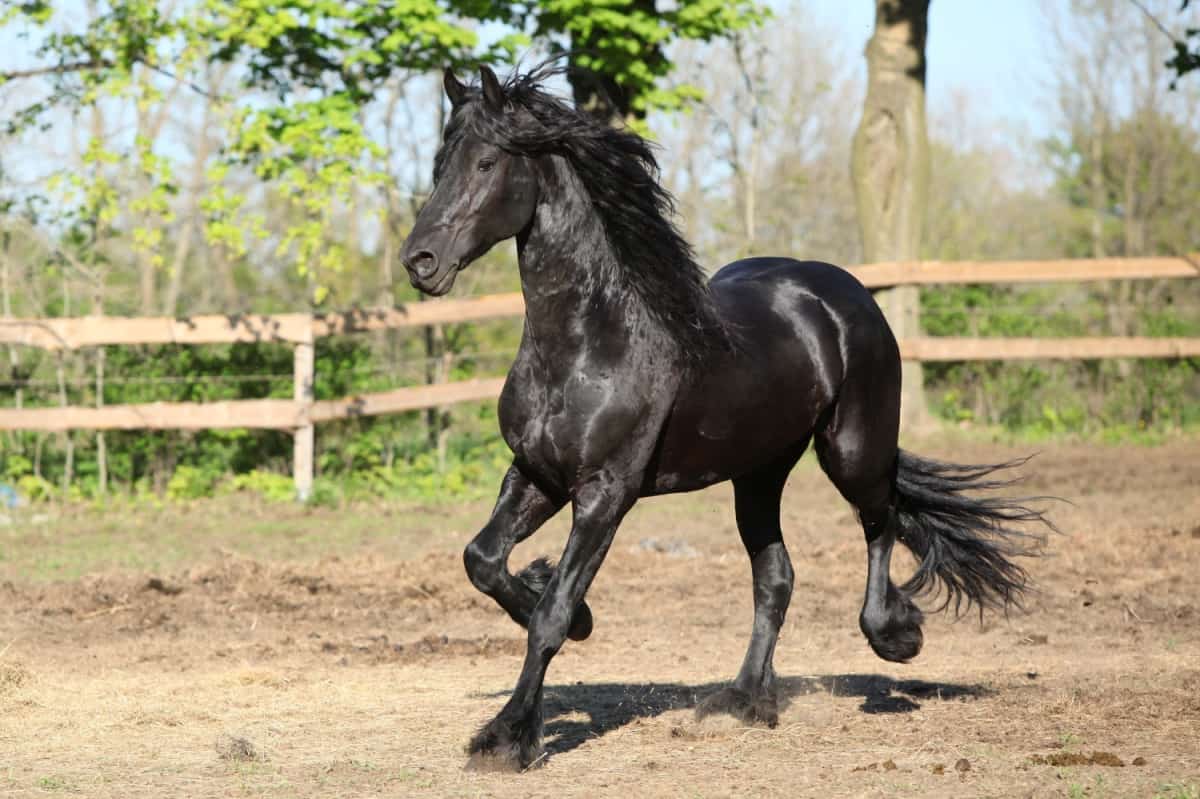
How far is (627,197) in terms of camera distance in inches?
201

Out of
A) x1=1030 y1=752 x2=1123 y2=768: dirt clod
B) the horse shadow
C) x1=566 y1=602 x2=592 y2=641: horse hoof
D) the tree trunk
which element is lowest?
the horse shadow

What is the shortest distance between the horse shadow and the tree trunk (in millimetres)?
10920

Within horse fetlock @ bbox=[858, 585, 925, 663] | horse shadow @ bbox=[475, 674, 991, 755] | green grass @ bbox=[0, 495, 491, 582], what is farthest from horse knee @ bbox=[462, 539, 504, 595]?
green grass @ bbox=[0, 495, 491, 582]

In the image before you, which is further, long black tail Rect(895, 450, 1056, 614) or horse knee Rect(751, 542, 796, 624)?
long black tail Rect(895, 450, 1056, 614)

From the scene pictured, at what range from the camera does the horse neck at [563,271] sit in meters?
4.96

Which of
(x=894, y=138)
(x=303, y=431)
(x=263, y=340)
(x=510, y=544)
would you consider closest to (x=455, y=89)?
(x=510, y=544)

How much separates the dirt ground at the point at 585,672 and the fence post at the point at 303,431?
1094 mm

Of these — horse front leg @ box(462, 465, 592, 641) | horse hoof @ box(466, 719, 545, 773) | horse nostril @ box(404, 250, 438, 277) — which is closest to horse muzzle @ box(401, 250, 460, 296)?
horse nostril @ box(404, 250, 438, 277)

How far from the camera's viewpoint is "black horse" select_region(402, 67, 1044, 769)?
4.76 metres

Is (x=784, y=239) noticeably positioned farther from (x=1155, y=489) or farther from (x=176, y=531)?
(x=176, y=531)

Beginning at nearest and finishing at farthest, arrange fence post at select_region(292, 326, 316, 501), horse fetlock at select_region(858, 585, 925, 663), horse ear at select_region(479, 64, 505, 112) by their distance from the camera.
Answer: horse ear at select_region(479, 64, 505, 112) → horse fetlock at select_region(858, 585, 925, 663) → fence post at select_region(292, 326, 316, 501)

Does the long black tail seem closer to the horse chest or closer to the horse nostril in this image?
the horse chest

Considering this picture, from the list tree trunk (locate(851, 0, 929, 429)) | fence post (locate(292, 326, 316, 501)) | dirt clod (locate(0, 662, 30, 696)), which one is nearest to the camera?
dirt clod (locate(0, 662, 30, 696))

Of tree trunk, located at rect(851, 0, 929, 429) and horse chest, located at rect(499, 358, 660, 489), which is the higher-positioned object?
tree trunk, located at rect(851, 0, 929, 429)
